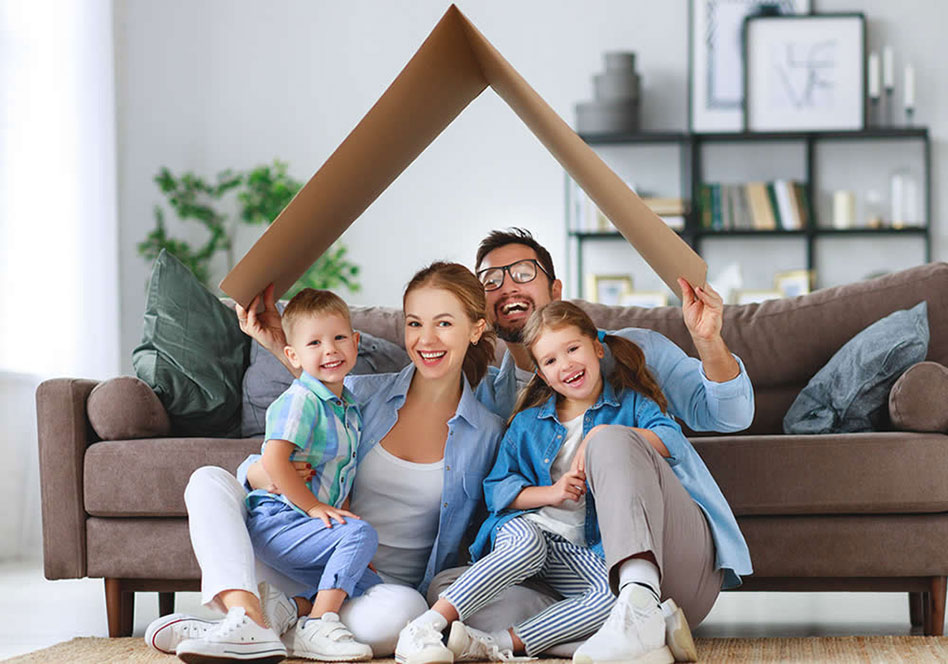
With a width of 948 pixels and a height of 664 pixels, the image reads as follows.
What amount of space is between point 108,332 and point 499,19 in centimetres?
238

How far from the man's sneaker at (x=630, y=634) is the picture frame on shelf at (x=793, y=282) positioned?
12.6 ft

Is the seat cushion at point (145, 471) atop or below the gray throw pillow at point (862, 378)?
below

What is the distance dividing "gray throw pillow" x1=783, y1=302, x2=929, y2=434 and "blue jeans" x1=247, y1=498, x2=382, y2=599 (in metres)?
1.21

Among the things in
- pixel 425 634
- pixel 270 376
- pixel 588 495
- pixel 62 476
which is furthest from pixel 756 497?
pixel 62 476

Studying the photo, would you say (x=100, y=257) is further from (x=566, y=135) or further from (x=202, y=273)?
(x=566, y=135)

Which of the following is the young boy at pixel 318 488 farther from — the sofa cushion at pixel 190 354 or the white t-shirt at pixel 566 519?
the sofa cushion at pixel 190 354

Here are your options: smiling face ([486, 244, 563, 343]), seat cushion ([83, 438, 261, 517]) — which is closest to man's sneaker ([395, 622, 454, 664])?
smiling face ([486, 244, 563, 343])

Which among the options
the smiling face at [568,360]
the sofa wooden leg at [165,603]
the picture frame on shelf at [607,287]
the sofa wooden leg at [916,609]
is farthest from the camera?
the picture frame on shelf at [607,287]

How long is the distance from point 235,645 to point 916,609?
5.15 ft

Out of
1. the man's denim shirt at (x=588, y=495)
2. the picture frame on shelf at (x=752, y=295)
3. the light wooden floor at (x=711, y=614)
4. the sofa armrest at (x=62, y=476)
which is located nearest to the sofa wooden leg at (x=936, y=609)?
the light wooden floor at (x=711, y=614)

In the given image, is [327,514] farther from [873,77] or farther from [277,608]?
[873,77]

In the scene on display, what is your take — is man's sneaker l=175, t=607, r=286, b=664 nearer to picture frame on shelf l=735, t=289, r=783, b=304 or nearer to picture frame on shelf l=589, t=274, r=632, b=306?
picture frame on shelf l=589, t=274, r=632, b=306

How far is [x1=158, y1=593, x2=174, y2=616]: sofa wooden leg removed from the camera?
2.58 meters

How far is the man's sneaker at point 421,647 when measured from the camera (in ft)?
5.40
